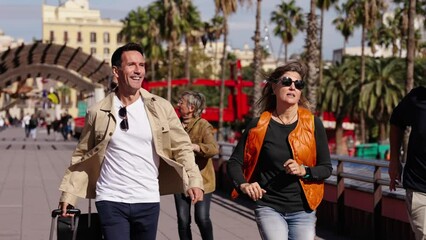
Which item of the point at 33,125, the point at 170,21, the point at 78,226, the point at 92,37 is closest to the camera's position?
the point at 78,226

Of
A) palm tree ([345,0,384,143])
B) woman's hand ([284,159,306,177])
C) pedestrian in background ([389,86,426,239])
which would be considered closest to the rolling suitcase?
woman's hand ([284,159,306,177])

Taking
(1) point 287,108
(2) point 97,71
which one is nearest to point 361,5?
(2) point 97,71

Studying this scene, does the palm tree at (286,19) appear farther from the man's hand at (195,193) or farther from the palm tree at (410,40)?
the man's hand at (195,193)

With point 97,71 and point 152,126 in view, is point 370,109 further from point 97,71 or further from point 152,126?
point 152,126

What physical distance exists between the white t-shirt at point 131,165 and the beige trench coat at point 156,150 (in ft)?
0.13

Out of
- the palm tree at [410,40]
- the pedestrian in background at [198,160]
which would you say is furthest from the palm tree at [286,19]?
the pedestrian in background at [198,160]

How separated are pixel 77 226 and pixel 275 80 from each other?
1.42m

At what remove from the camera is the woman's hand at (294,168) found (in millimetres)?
5762

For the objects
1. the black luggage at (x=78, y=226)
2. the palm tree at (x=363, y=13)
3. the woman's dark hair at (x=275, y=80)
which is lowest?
the black luggage at (x=78, y=226)

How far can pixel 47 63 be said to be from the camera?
46.3 metres

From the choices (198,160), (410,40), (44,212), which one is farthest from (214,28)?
(198,160)

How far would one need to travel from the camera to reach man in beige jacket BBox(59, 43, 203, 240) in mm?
5809

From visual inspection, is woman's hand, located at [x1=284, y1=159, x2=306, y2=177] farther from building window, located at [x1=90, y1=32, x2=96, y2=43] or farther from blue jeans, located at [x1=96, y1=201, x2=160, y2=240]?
building window, located at [x1=90, y1=32, x2=96, y2=43]

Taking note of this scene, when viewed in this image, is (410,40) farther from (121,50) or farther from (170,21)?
(170,21)
